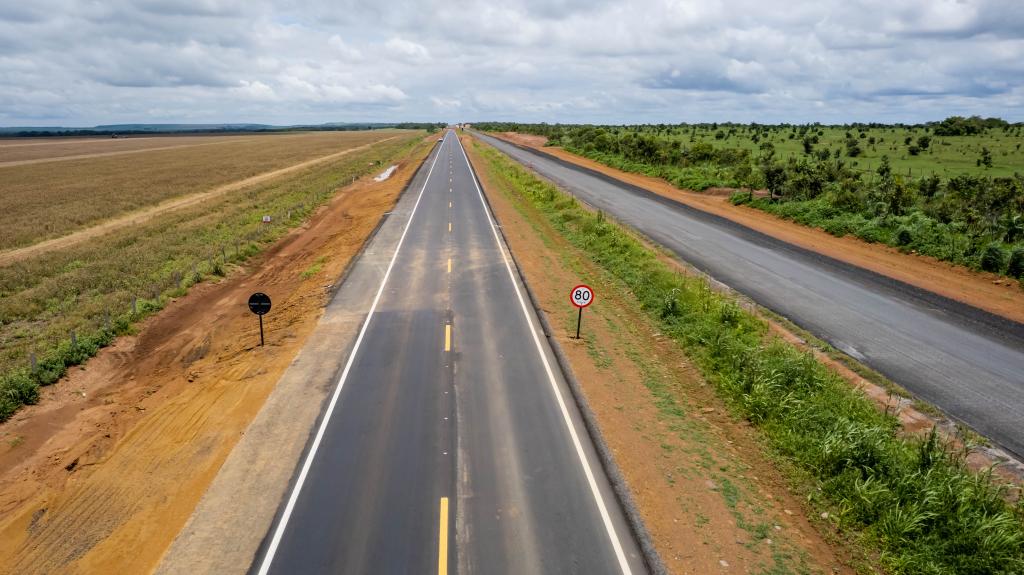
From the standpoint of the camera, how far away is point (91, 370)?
16.5 metres

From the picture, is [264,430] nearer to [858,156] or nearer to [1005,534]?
[1005,534]

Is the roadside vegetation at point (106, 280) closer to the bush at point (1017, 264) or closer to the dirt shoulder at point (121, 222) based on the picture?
the dirt shoulder at point (121, 222)

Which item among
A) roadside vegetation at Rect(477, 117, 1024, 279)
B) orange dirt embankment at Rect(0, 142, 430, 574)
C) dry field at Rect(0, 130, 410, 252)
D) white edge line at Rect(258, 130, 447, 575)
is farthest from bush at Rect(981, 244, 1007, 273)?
dry field at Rect(0, 130, 410, 252)

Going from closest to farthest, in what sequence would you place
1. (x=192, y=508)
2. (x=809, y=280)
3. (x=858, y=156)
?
1. (x=192, y=508)
2. (x=809, y=280)
3. (x=858, y=156)

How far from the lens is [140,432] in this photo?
12.6m

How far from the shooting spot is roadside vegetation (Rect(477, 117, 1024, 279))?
24234 millimetres

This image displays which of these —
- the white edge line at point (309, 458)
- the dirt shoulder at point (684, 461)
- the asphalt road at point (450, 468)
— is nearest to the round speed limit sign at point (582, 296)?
the dirt shoulder at point (684, 461)

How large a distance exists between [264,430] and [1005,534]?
43.3ft

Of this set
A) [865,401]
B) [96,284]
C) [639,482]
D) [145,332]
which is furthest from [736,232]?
[96,284]

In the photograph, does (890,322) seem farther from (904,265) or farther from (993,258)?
(993,258)

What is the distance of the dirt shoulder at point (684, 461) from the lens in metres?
8.58

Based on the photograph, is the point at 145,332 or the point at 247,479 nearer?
the point at 247,479

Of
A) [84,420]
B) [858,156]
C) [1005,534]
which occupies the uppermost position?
[858,156]

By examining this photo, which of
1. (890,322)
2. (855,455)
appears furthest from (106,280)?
(890,322)
